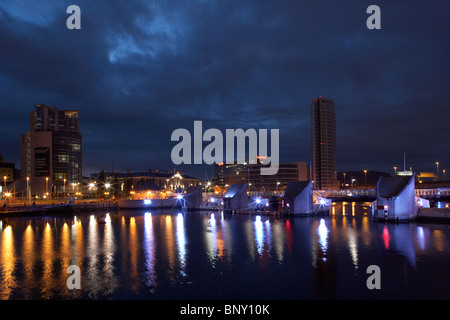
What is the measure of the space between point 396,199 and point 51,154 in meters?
134

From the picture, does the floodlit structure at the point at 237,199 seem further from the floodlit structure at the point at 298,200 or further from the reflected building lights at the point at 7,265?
the reflected building lights at the point at 7,265

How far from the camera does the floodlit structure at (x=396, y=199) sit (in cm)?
5775

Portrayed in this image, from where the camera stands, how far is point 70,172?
151000 mm

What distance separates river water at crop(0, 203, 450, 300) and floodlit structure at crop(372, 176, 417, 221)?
38.7ft

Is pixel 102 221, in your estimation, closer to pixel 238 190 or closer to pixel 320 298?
pixel 238 190

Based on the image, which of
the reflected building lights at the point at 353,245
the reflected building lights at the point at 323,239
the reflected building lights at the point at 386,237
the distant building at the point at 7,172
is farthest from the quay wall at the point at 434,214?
the distant building at the point at 7,172

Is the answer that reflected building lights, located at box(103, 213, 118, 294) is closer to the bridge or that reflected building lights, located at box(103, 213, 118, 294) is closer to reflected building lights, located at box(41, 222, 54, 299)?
reflected building lights, located at box(41, 222, 54, 299)

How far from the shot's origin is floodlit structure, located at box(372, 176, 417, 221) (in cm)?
5775

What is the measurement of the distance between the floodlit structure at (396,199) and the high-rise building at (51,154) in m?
124

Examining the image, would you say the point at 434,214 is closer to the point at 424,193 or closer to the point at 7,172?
the point at 424,193

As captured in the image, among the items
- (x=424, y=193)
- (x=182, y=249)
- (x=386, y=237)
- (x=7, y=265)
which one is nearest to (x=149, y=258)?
(x=182, y=249)

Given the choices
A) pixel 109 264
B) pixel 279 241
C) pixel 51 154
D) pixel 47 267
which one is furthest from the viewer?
pixel 51 154

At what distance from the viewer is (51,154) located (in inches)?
5650
